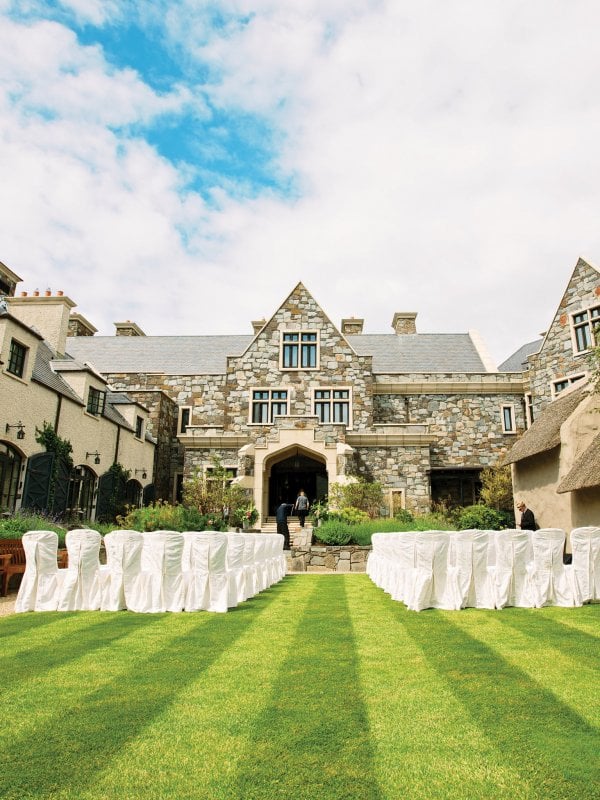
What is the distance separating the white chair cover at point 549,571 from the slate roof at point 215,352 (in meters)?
21.4

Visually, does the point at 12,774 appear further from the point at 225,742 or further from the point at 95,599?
the point at 95,599

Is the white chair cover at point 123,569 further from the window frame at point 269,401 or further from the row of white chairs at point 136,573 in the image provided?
the window frame at point 269,401

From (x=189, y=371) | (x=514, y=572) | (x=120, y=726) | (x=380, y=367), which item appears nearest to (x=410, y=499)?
(x=380, y=367)

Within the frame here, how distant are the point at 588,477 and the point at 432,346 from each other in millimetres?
19796

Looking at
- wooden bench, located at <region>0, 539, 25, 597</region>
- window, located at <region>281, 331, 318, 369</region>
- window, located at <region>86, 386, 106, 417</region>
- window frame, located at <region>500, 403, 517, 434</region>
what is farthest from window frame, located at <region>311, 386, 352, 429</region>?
wooden bench, located at <region>0, 539, 25, 597</region>

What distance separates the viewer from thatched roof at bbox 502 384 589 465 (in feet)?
48.6

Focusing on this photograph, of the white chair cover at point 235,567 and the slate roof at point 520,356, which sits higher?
the slate roof at point 520,356

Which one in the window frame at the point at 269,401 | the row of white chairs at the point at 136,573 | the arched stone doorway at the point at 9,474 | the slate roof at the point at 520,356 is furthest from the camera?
the slate roof at the point at 520,356

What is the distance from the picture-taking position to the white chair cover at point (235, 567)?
807 centimetres

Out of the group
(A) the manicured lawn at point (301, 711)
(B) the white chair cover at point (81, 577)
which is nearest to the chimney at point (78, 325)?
(B) the white chair cover at point (81, 577)

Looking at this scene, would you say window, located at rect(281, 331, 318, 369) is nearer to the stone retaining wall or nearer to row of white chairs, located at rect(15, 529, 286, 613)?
the stone retaining wall

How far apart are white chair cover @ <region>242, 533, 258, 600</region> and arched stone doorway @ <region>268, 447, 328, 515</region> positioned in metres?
15.7

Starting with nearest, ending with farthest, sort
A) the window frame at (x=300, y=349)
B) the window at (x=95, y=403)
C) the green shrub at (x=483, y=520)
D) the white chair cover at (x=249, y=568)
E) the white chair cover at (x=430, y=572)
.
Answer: the white chair cover at (x=430, y=572) → the white chair cover at (x=249, y=568) → the green shrub at (x=483, y=520) → the window at (x=95, y=403) → the window frame at (x=300, y=349)

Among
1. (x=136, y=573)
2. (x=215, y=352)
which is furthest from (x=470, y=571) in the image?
(x=215, y=352)
